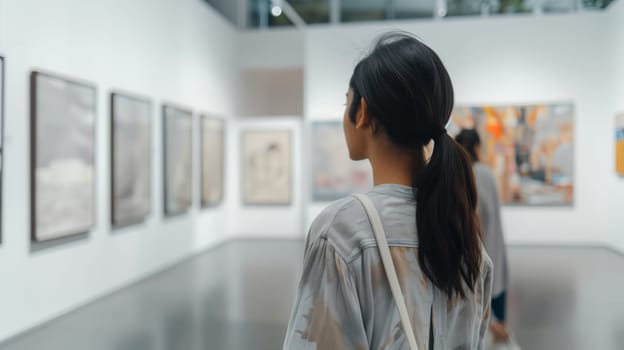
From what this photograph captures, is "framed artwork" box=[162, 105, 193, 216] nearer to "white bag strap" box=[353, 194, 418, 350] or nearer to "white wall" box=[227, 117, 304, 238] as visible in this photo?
"white wall" box=[227, 117, 304, 238]

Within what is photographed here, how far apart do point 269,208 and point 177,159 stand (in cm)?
446

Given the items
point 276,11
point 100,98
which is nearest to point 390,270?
point 100,98

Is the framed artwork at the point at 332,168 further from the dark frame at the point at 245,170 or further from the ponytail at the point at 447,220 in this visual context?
the ponytail at the point at 447,220

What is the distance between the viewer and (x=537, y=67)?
15062 millimetres

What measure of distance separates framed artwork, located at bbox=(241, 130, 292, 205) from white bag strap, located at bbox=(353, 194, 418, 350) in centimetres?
1509

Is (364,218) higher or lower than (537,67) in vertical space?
lower

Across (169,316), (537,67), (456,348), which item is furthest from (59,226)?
(537,67)

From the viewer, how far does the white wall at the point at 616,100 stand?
13703 mm

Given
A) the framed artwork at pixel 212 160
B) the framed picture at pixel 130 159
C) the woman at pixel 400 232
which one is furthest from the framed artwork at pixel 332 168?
the woman at pixel 400 232

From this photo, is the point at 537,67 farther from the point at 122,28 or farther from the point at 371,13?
the point at 122,28

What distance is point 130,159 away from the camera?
10414mm

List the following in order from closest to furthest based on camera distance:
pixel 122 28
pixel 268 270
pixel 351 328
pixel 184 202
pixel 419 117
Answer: pixel 351 328 → pixel 419 117 → pixel 122 28 → pixel 268 270 → pixel 184 202

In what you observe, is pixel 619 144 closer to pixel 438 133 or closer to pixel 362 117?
Result: pixel 438 133

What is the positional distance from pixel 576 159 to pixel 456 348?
14.5 metres
